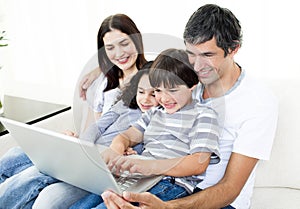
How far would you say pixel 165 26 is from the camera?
76.9 inches

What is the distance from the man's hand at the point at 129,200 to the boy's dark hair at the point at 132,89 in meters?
0.26

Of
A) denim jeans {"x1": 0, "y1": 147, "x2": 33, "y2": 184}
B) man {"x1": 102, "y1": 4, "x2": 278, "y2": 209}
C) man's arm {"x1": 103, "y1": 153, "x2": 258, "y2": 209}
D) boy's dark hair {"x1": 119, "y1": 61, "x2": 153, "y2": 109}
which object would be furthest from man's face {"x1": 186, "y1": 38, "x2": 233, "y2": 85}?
denim jeans {"x1": 0, "y1": 147, "x2": 33, "y2": 184}

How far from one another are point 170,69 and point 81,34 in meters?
1.28

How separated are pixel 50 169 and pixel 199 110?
17.3 inches

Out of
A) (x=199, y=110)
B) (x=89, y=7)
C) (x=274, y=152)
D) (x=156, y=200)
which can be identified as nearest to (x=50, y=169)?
(x=156, y=200)

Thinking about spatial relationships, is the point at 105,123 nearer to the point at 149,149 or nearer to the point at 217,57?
the point at 149,149

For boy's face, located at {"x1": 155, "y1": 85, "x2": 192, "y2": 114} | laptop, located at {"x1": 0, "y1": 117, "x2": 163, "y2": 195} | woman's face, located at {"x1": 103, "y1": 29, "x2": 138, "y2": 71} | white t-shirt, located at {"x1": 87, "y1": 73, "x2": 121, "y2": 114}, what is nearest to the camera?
laptop, located at {"x1": 0, "y1": 117, "x2": 163, "y2": 195}

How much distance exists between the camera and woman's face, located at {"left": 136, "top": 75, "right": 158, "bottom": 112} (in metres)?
1.09

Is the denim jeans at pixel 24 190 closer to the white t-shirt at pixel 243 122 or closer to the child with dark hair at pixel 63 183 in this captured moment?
the child with dark hair at pixel 63 183

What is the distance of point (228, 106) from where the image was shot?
1235 millimetres

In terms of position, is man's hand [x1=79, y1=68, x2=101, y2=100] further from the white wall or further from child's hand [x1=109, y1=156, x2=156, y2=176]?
the white wall

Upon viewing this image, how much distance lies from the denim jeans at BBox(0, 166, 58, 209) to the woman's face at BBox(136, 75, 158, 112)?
0.35 metres

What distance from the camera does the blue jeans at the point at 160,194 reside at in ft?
3.69

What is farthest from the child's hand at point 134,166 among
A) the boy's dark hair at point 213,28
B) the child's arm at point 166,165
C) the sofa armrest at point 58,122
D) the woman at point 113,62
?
the sofa armrest at point 58,122
